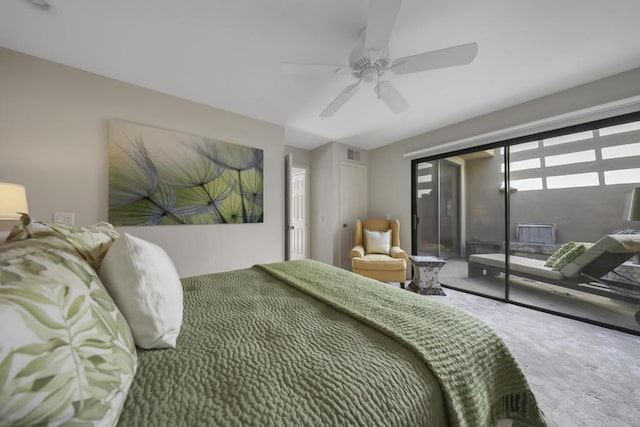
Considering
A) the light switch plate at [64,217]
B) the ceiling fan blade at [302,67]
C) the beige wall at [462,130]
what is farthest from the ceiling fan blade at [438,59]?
the light switch plate at [64,217]

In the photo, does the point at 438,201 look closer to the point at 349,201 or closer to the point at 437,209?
the point at 437,209

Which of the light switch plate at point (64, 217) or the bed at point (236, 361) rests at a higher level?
the light switch plate at point (64, 217)

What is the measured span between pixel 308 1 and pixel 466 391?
6.51 ft

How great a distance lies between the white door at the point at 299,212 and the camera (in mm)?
4305

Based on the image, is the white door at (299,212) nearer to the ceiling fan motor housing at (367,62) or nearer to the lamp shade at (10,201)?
the ceiling fan motor housing at (367,62)

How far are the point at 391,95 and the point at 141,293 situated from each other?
6.58ft

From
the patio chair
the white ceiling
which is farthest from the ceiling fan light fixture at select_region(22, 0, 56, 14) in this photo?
the patio chair

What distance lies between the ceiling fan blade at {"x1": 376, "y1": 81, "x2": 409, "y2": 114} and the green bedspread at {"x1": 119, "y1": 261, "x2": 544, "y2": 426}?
5.07 feet

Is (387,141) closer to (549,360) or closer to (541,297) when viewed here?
(541,297)

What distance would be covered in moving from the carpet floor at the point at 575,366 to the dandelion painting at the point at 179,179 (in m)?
2.78

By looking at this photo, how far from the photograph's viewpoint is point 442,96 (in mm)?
2332

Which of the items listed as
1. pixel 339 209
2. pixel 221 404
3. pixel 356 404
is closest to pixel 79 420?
pixel 221 404

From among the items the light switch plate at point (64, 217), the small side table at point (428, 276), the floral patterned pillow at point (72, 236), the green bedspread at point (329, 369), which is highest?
the light switch plate at point (64, 217)

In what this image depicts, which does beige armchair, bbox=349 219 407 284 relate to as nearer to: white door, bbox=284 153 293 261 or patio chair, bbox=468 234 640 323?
white door, bbox=284 153 293 261
